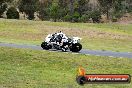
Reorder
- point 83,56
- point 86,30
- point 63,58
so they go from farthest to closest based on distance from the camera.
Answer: point 86,30, point 83,56, point 63,58

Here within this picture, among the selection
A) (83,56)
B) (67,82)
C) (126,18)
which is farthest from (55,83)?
(126,18)

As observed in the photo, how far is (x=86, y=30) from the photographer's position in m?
52.3

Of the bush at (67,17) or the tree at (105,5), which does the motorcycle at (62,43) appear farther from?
the tree at (105,5)

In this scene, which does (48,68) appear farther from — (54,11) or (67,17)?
(54,11)

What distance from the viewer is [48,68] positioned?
22203 mm

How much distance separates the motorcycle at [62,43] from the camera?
30.0m

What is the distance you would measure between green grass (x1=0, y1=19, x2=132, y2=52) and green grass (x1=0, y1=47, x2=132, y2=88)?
57.9 feet

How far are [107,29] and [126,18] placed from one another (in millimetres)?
25349

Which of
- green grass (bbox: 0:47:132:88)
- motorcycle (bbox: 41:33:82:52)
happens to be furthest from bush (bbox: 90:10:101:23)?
green grass (bbox: 0:47:132:88)

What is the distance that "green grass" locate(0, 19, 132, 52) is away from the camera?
1783 inches

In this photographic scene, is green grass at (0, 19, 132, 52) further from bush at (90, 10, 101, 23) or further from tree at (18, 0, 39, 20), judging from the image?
tree at (18, 0, 39, 20)

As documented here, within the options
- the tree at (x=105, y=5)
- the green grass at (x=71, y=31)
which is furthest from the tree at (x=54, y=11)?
the green grass at (x=71, y=31)

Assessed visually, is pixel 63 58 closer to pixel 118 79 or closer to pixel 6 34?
pixel 118 79

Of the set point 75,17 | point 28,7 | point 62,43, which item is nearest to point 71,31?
point 75,17
